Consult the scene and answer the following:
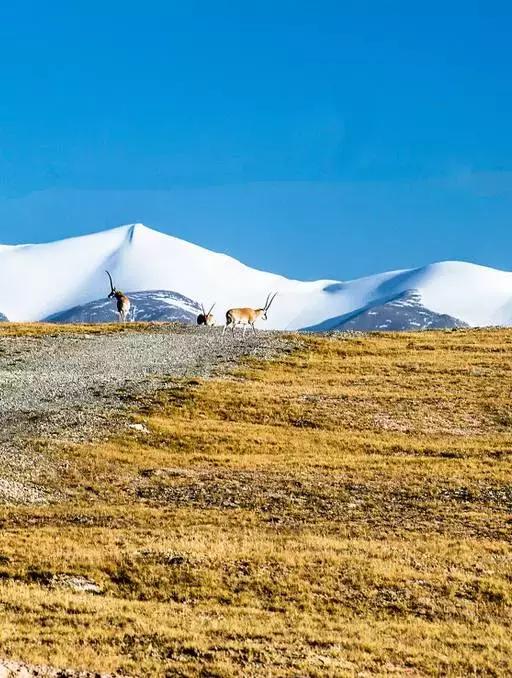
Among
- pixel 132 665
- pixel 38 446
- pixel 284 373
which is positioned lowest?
pixel 132 665

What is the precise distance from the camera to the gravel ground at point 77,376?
3196 centimetres

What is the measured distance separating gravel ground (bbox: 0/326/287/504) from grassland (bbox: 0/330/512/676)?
48.7 inches

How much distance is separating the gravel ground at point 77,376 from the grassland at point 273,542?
124cm

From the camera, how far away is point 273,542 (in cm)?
2347

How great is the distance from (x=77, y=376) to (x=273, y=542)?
27.3 metres

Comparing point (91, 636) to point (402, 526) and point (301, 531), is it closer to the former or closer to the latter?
point (301, 531)

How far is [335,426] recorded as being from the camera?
4291cm

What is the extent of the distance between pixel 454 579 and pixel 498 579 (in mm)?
1017

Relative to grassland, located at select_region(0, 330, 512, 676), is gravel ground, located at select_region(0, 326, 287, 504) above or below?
above

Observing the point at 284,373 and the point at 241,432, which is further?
the point at 284,373

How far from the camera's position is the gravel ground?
32.0 meters

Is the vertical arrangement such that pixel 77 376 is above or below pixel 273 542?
above

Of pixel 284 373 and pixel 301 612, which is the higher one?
pixel 284 373

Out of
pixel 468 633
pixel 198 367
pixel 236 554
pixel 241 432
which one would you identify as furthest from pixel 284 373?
pixel 468 633
